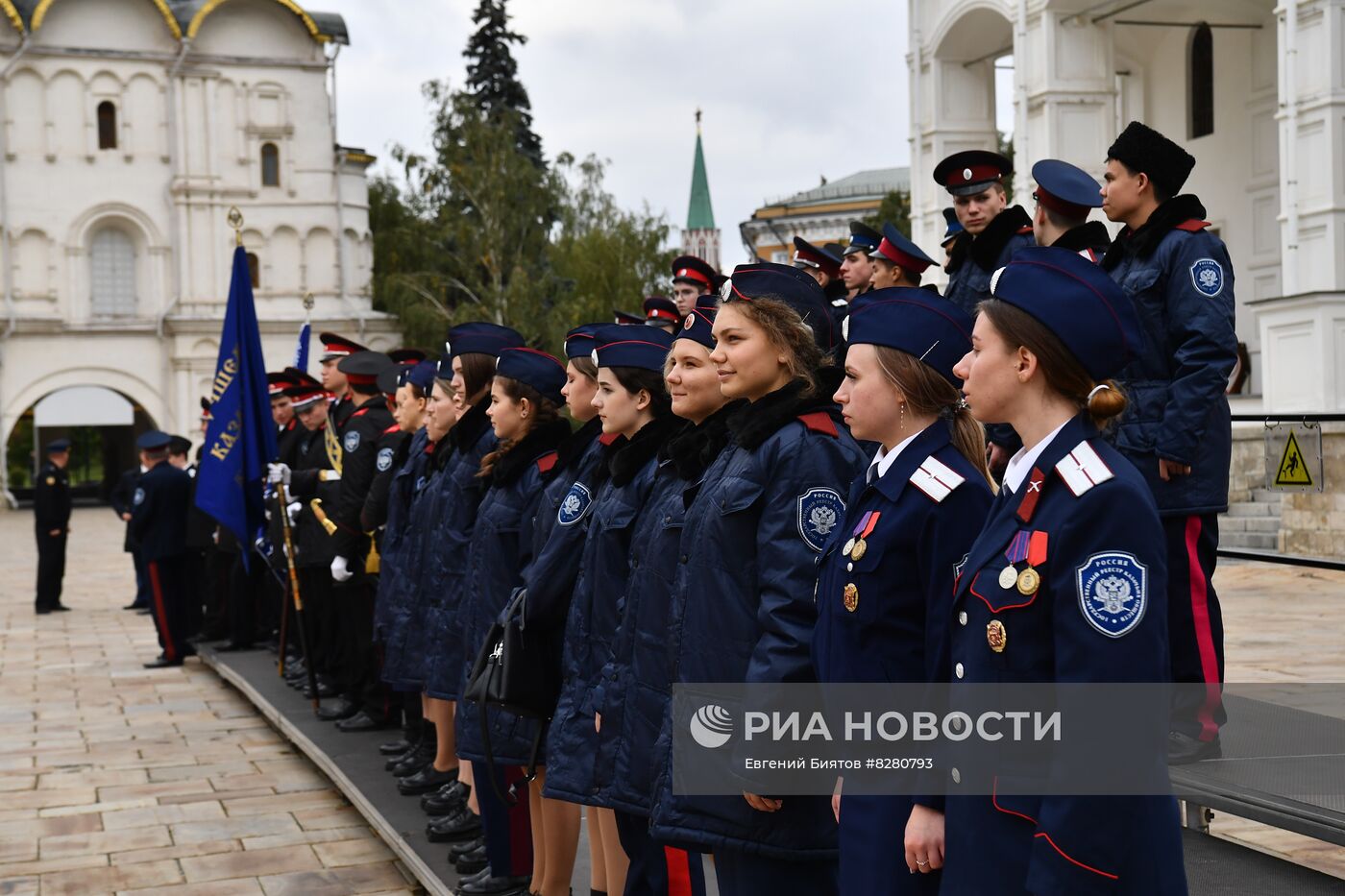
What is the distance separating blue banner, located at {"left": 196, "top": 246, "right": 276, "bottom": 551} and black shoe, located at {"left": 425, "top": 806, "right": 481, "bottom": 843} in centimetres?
414

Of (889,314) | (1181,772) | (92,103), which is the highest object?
(92,103)

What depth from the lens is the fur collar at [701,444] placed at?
4.09 m

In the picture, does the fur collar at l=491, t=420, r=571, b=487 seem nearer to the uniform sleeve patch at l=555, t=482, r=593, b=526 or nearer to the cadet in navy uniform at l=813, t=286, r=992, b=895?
the uniform sleeve patch at l=555, t=482, r=593, b=526

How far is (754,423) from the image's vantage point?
3803 millimetres

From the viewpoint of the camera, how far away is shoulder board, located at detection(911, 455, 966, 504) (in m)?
3.22

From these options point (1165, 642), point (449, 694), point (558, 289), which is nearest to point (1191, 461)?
point (1165, 642)

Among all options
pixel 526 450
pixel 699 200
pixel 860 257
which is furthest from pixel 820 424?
pixel 699 200

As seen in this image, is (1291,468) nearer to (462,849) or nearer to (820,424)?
(462,849)

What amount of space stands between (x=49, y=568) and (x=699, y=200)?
80.8 meters

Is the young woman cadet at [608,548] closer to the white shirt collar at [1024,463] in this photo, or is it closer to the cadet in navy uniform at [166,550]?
the white shirt collar at [1024,463]

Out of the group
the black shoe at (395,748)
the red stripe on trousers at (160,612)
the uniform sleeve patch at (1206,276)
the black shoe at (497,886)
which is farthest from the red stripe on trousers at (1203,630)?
the red stripe on trousers at (160,612)

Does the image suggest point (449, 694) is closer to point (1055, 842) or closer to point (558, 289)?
point (1055, 842)

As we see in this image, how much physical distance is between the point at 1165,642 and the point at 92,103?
47156 millimetres

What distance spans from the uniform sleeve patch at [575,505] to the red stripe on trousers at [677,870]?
3.60ft
